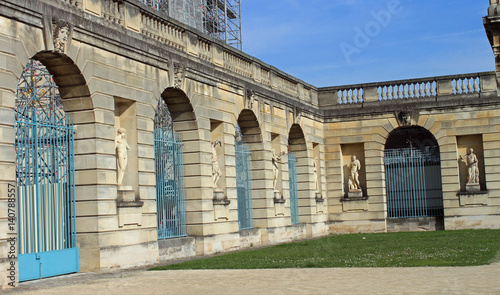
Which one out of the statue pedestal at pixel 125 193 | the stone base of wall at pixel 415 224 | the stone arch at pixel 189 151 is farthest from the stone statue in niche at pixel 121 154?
the stone base of wall at pixel 415 224

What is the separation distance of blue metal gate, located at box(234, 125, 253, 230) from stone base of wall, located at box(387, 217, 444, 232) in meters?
7.82

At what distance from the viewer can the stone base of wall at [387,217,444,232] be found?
2703 centimetres

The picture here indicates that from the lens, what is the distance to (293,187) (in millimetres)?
25812

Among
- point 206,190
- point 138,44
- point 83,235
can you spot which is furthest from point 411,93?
point 83,235

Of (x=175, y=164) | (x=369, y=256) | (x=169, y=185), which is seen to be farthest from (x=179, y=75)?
(x=369, y=256)

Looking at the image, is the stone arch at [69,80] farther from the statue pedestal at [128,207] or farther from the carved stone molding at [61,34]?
the statue pedestal at [128,207]

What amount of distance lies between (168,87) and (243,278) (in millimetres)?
6422

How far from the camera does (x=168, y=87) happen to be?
16.8 m

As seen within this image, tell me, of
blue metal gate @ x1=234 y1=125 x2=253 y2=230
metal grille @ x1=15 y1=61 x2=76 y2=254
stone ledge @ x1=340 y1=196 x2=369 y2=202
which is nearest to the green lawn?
metal grille @ x1=15 y1=61 x2=76 y2=254

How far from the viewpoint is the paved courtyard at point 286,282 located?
9703 millimetres

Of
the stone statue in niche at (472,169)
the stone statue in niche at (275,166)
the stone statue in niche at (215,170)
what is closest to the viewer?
the stone statue in niche at (215,170)

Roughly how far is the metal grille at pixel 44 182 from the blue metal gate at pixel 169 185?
11.4 feet

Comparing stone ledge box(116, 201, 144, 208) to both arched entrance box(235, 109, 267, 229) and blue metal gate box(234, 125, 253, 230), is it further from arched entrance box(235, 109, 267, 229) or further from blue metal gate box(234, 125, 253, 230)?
arched entrance box(235, 109, 267, 229)

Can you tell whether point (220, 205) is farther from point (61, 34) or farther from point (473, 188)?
point (473, 188)
